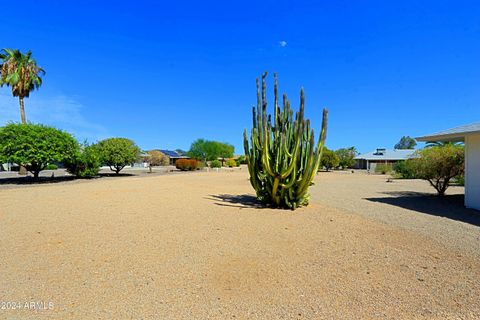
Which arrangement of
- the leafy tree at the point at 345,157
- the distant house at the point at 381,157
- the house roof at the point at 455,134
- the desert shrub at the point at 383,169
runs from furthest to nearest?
the distant house at the point at 381,157, the leafy tree at the point at 345,157, the desert shrub at the point at 383,169, the house roof at the point at 455,134

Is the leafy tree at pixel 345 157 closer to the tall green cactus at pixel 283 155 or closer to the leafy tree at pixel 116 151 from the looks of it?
the leafy tree at pixel 116 151

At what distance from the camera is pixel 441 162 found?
1127 centimetres

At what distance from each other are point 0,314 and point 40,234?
3.39m

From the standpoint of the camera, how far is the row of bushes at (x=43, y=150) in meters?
17.9

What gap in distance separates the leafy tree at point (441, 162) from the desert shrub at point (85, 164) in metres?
22.2

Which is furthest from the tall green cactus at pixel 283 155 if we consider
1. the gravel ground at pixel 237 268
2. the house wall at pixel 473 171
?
the house wall at pixel 473 171

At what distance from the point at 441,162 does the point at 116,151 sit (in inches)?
994

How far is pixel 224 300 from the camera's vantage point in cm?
310

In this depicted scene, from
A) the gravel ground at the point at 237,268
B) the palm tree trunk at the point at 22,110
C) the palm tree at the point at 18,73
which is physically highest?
the palm tree at the point at 18,73

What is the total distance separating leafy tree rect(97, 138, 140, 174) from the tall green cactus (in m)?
21.0

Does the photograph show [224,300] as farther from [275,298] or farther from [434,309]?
[434,309]

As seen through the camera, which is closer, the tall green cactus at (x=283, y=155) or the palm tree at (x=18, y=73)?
the tall green cactus at (x=283, y=155)

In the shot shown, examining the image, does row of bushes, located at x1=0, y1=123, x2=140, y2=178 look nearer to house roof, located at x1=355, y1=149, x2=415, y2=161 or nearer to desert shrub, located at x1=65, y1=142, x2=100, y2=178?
desert shrub, located at x1=65, y1=142, x2=100, y2=178

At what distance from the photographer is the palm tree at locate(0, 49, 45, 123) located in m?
25.2
